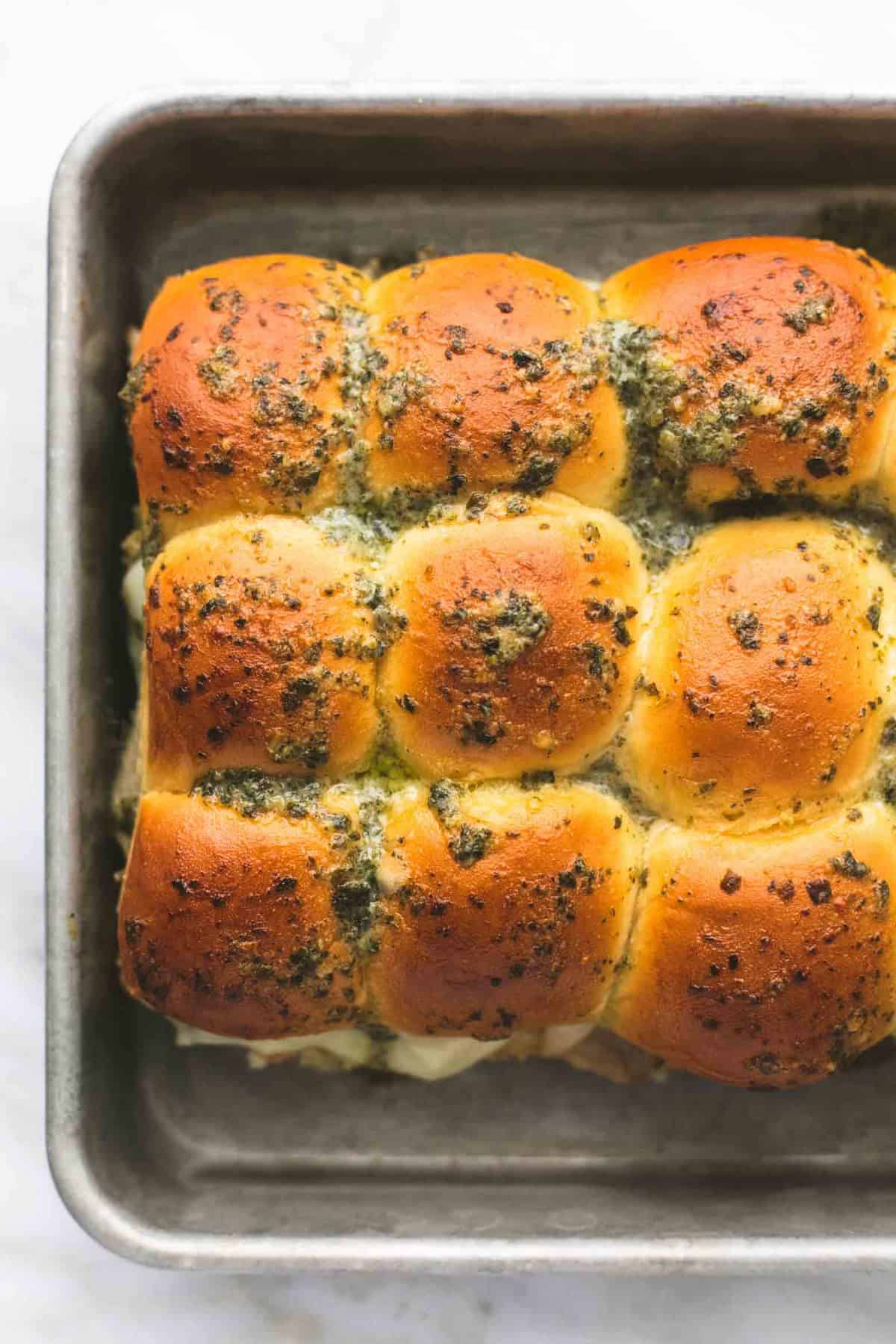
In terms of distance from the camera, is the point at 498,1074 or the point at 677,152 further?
the point at 498,1074

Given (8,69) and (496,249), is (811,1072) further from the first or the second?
(8,69)

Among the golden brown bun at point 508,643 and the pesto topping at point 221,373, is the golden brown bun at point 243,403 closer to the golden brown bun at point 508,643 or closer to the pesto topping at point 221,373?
the pesto topping at point 221,373

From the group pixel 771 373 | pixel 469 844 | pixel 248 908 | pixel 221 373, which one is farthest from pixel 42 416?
pixel 771 373

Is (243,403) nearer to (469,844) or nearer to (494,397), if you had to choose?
(494,397)

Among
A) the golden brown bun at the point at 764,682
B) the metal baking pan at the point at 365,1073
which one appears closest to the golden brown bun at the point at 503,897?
the golden brown bun at the point at 764,682

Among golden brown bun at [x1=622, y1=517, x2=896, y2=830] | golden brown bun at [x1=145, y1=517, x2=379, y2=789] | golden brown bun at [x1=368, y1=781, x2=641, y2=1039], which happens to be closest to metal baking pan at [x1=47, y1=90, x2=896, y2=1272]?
golden brown bun at [x1=145, y1=517, x2=379, y2=789]

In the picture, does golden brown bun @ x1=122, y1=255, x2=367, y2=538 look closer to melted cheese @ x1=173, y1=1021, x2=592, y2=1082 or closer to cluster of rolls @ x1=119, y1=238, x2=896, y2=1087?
cluster of rolls @ x1=119, y1=238, x2=896, y2=1087

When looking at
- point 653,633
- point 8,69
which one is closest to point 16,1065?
point 653,633
